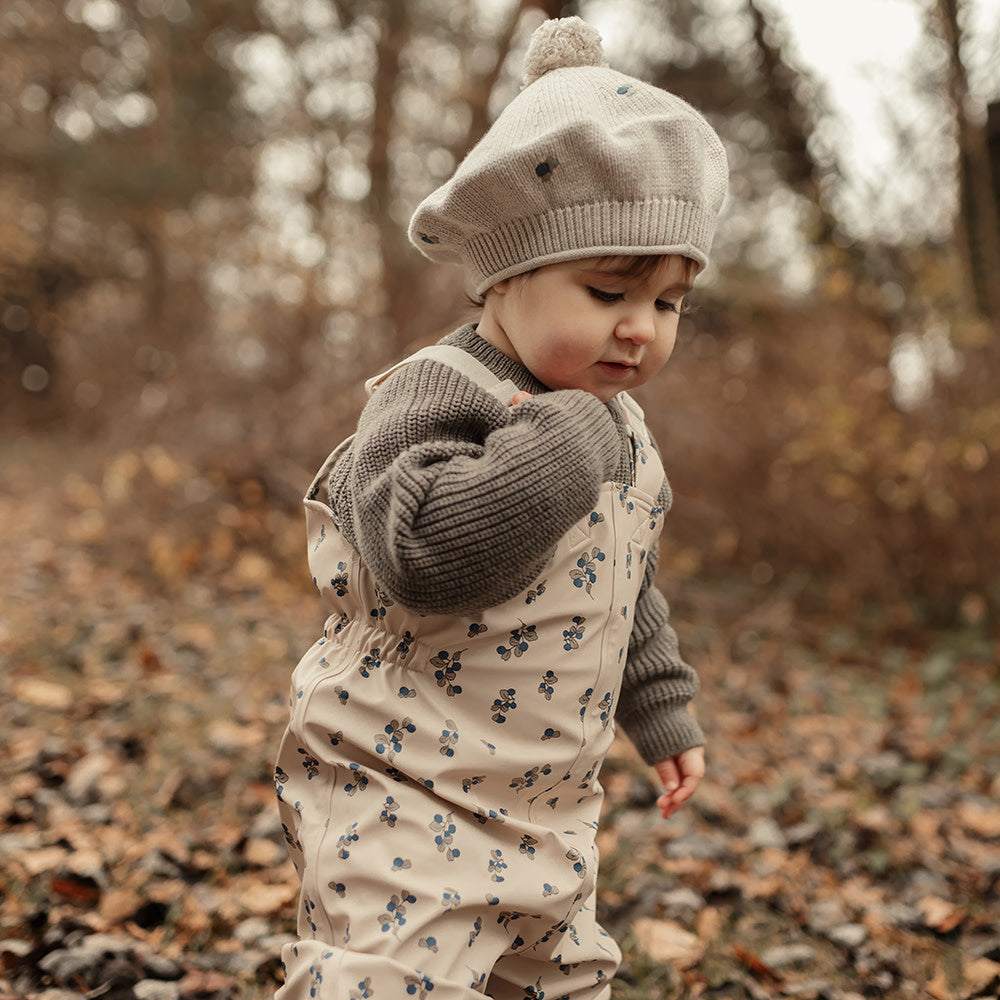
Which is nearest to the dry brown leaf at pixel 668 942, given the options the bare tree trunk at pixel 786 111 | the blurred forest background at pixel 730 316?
the blurred forest background at pixel 730 316

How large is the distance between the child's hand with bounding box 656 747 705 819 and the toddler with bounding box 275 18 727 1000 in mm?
341

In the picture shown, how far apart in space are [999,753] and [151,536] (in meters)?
4.82

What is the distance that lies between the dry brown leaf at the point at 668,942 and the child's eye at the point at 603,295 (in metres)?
1.84

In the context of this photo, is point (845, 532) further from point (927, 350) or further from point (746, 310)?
point (746, 310)

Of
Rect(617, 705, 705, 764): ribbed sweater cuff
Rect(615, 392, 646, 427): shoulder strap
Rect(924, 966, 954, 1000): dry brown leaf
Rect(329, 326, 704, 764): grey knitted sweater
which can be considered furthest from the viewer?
Rect(924, 966, 954, 1000): dry brown leaf

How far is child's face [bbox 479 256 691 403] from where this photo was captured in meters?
1.55

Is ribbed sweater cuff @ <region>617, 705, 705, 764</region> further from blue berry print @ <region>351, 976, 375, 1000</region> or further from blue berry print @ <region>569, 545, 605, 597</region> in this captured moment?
blue berry print @ <region>351, 976, 375, 1000</region>

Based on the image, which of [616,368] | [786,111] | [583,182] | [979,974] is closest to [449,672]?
[616,368]

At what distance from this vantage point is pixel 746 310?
679cm

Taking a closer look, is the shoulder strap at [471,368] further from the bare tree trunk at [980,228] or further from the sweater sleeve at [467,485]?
the bare tree trunk at [980,228]

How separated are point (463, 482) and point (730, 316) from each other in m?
6.21

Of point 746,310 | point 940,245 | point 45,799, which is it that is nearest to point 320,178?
point 746,310

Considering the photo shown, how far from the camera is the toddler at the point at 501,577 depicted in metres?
1.39

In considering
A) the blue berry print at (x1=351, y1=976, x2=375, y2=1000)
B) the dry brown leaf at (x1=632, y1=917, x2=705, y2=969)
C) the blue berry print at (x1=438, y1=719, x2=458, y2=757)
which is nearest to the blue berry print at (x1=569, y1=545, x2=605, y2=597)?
the blue berry print at (x1=438, y1=719, x2=458, y2=757)
